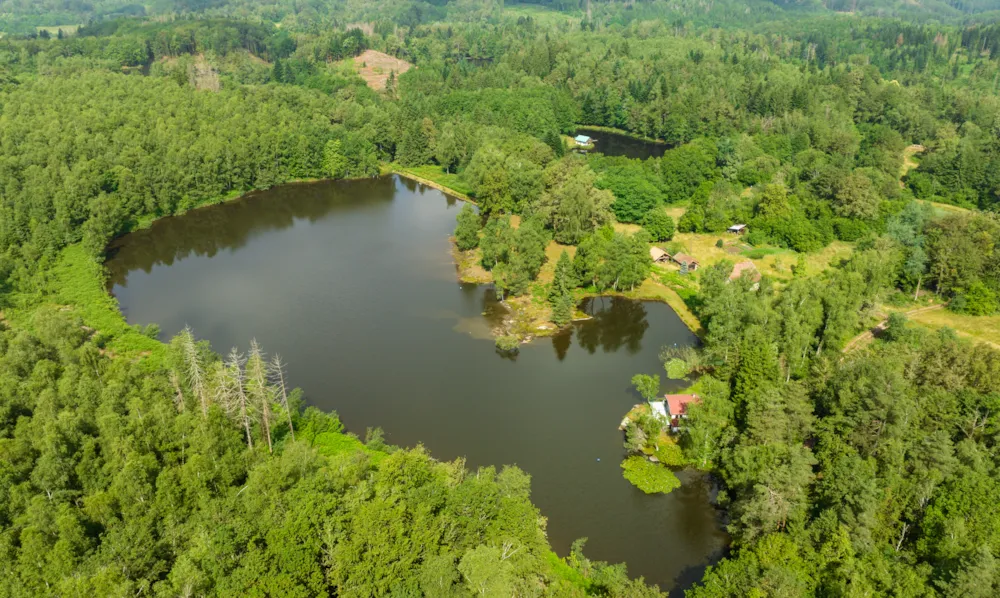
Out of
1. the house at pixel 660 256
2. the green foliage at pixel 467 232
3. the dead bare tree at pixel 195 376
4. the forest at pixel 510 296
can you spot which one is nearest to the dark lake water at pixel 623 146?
the forest at pixel 510 296

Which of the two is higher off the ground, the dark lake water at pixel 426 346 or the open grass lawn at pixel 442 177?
the open grass lawn at pixel 442 177

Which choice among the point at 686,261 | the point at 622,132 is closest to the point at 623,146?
the point at 622,132

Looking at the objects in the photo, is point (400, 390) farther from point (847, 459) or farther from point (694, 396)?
point (847, 459)

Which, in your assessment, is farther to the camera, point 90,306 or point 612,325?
point 612,325

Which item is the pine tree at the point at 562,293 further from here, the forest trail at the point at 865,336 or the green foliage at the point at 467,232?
the forest trail at the point at 865,336

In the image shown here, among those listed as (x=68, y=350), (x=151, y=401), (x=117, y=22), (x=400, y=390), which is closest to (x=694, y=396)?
(x=400, y=390)

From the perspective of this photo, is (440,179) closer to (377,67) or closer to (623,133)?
(623,133)
